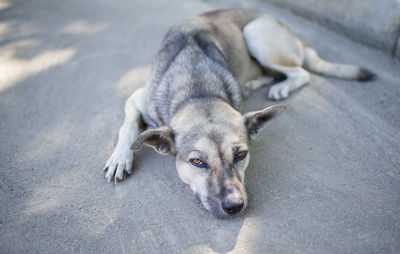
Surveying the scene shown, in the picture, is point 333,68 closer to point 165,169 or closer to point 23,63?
point 165,169

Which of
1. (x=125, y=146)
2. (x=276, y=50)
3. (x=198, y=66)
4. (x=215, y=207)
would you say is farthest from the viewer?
(x=276, y=50)

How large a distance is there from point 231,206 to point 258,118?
3.35 feet

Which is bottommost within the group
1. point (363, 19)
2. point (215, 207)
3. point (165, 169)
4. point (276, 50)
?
point (165, 169)

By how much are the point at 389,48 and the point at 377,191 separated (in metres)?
3.28

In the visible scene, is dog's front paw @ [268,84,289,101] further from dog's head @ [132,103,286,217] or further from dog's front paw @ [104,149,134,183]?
dog's front paw @ [104,149,134,183]

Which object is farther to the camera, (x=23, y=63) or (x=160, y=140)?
(x=23, y=63)

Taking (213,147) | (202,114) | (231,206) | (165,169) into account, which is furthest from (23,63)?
(231,206)

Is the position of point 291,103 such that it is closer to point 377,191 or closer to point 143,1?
Answer: point 377,191

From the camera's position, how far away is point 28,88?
5.08 meters

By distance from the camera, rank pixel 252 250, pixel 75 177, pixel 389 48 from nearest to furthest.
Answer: pixel 252 250 → pixel 75 177 → pixel 389 48

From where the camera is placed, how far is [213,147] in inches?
117

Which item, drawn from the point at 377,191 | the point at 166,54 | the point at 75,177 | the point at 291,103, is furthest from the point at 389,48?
the point at 75,177

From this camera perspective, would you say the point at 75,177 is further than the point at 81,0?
No

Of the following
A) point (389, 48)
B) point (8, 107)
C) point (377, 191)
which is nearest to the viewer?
point (377, 191)
